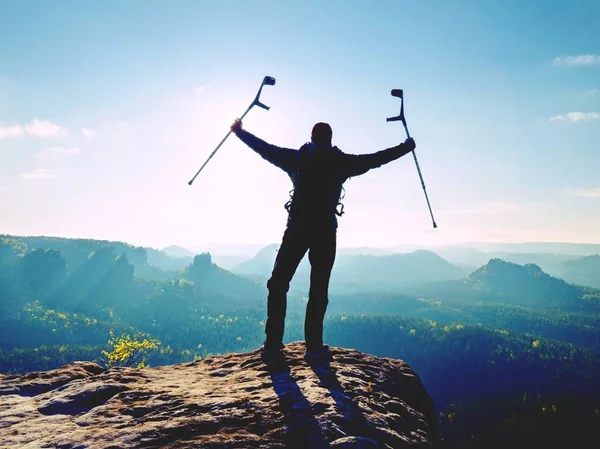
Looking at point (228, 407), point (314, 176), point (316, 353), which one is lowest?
point (228, 407)

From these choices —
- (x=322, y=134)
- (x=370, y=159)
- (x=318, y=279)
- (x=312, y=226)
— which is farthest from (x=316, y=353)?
(x=322, y=134)

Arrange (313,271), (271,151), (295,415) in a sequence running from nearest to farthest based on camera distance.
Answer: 1. (295,415)
2. (313,271)
3. (271,151)

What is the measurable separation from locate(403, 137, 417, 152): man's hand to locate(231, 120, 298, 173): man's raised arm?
3.03 m

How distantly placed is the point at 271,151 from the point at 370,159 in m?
2.36

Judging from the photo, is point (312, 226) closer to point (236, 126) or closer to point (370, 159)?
point (370, 159)

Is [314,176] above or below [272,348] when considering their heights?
above

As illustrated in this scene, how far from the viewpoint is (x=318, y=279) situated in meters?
8.06

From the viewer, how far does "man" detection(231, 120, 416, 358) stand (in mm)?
7992

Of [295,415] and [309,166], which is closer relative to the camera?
[295,415]

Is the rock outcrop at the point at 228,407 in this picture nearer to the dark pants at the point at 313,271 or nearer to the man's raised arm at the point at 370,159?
the dark pants at the point at 313,271

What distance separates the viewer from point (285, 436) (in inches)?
172

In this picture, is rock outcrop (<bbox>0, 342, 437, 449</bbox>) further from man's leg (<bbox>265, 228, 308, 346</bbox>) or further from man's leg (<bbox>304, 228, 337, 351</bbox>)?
man's leg (<bbox>265, 228, 308, 346</bbox>)

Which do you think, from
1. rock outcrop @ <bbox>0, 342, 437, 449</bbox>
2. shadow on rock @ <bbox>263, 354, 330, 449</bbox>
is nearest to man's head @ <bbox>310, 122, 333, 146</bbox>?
rock outcrop @ <bbox>0, 342, 437, 449</bbox>

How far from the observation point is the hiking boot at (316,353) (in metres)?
7.52
